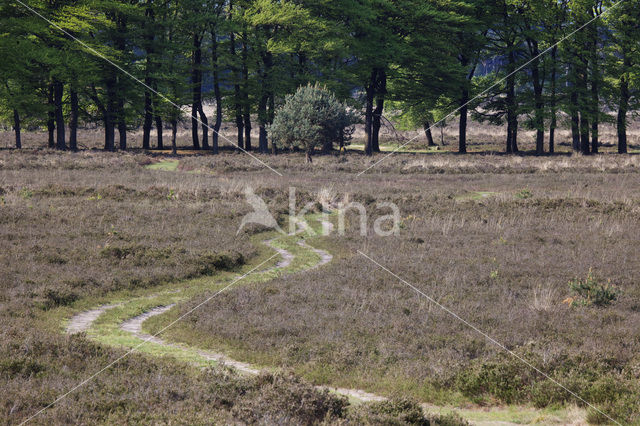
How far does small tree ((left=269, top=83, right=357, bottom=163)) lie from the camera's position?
38.0 m

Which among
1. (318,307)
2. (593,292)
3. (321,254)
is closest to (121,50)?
(321,254)

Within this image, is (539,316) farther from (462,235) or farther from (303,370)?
(462,235)

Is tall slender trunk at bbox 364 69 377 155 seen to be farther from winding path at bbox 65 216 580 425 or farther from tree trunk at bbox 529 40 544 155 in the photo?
winding path at bbox 65 216 580 425

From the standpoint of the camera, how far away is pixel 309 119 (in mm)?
38125

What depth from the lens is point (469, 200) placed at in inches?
1067

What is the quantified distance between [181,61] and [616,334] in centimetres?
5398

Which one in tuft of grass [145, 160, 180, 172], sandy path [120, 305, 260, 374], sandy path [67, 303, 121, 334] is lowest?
sandy path [120, 305, 260, 374]

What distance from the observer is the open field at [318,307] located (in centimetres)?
803

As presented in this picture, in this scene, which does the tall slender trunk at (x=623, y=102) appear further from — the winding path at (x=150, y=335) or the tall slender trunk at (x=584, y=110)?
the winding path at (x=150, y=335)

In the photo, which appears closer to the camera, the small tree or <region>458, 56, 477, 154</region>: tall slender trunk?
the small tree

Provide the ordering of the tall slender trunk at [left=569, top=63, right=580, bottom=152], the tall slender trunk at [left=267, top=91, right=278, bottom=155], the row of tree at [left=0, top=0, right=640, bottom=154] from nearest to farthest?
the row of tree at [left=0, top=0, right=640, bottom=154] → the tall slender trunk at [left=569, top=63, right=580, bottom=152] → the tall slender trunk at [left=267, top=91, right=278, bottom=155]

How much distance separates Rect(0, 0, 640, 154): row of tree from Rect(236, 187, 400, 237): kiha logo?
25.2 meters

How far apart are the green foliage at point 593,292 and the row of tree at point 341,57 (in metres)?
38.0

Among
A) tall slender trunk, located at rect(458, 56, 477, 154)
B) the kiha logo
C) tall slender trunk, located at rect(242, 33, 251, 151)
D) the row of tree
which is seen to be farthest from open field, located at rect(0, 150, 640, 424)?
tall slender trunk, located at rect(458, 56, 477, 154)
